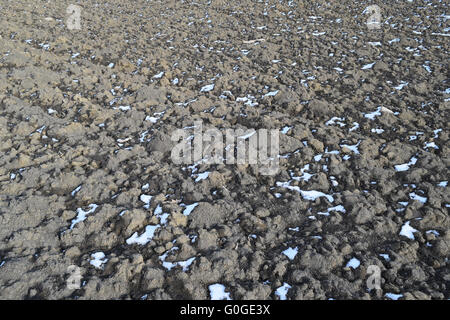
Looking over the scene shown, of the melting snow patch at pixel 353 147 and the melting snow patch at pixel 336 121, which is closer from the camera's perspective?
the melting snow patch at pixel 353 147

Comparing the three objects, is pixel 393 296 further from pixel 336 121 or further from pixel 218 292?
pixel 336 121

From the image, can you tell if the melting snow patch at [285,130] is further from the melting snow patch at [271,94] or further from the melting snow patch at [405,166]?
the melting snow patch at [405,166]

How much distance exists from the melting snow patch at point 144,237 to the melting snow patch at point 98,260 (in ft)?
0.85

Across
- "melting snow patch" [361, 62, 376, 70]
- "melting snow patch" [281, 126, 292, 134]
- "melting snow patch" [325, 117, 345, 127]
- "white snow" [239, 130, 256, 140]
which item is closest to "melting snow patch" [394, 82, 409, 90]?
"melting snow patch" [361, 62, 376, 70]

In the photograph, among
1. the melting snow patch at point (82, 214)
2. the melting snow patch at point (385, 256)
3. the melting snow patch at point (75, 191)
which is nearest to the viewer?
the melting snow patch at point (385, 256)

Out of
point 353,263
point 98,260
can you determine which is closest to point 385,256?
point 353,263

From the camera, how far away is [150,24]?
322 inches

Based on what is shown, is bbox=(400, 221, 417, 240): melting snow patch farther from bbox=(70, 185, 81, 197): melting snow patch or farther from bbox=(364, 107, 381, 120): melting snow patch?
bbox=(70, 185, 81, 197): melting snow patch

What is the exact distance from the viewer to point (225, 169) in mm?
3777

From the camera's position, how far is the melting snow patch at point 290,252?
9.28 ft

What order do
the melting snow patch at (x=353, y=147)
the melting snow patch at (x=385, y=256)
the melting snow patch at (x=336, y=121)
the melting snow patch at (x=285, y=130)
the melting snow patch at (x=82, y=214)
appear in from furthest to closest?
the melting snow patch at (x=336, y=121) < the melting snow patch at (x=285, y=130) < the melting snow patch at (x=353, y=147) < the melting snow patch at (x=82, y=214) < the melting snow patch at (x=385, y=256)

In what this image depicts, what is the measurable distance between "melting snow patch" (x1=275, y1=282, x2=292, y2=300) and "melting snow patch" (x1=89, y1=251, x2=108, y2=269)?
59.3 inches

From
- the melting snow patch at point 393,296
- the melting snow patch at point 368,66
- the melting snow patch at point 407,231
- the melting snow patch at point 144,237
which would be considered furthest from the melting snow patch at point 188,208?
the melting snow patch at point 368,66
